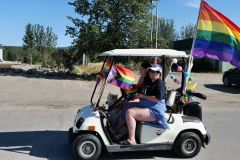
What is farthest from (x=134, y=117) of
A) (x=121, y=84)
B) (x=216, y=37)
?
(x=216, y=37)

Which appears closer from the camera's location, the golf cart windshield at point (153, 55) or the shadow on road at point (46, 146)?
the golf cart windshield at point (153, 55)

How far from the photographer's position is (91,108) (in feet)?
23.6

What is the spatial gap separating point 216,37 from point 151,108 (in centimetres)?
200

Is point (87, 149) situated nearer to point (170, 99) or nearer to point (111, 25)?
point (170, 99)

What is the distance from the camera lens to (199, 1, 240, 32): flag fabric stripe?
24.8ft

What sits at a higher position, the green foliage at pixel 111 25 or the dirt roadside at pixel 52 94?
the green foliage at pixel 111 25

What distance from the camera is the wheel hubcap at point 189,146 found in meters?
6.95

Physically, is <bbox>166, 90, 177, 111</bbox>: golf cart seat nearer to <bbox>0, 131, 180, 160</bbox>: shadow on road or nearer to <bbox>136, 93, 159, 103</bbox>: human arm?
<bbox>136, 93, 159, 103</bbox>: human arm

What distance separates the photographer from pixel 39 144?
7793 mm

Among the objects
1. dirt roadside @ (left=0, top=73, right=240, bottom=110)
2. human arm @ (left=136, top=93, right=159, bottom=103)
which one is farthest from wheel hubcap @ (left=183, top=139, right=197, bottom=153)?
dirt roadside @ (left=0, top=73, right=240, bottom=110)

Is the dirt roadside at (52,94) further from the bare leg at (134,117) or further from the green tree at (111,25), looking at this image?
the bare leg at (134,117)

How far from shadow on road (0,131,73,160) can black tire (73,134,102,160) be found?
1.24 ft

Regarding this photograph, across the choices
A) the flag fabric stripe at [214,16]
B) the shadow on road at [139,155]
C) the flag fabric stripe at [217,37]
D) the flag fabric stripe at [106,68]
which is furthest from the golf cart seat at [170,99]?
the flag fabric stripe at [214,16]

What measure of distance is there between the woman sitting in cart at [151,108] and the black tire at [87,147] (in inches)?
17.2
